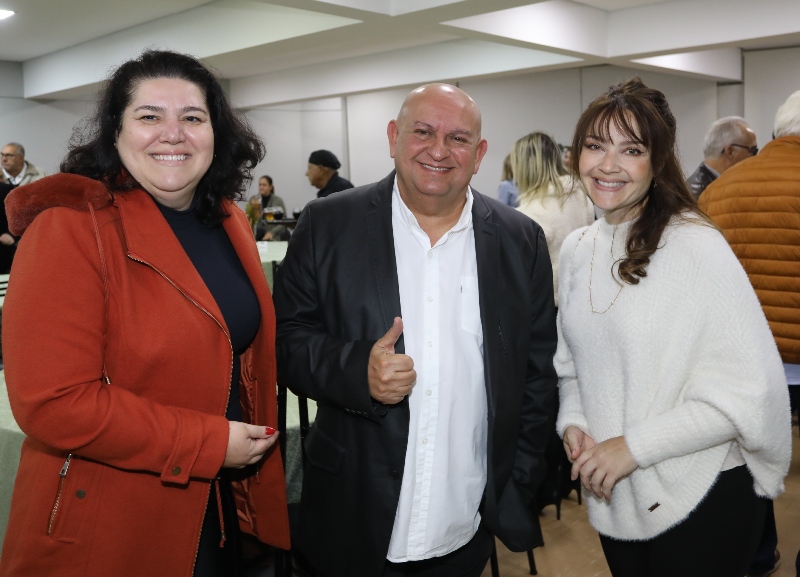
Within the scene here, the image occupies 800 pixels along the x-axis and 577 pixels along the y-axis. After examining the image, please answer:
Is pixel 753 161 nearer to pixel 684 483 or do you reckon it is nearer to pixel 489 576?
pixel 684 483

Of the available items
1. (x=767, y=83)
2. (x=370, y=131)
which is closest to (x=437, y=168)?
(x=767, y=83)

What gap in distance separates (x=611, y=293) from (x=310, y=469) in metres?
0.80

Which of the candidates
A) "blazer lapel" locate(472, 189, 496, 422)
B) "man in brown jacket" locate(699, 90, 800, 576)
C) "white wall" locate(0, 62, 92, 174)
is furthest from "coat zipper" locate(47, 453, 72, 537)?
"white wall" locate(0, 62, 92, 174)

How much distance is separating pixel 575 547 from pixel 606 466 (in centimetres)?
183

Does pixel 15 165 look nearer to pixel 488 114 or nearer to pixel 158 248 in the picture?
pixel 488 114

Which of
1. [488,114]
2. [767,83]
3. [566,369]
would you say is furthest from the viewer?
[488,114]

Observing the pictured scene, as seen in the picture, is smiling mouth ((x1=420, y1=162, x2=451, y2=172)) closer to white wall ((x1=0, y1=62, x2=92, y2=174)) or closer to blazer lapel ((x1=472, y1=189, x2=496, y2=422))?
blazer lapel ((x1=472, y1=189, x2=496, y2=422))

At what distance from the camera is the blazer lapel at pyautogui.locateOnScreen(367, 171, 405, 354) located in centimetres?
161

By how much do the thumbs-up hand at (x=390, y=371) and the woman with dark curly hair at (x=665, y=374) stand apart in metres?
0.44

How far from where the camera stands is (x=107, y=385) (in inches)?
50.6

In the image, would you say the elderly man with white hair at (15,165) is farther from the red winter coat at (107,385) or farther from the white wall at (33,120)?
the red winter coat at (107,385)

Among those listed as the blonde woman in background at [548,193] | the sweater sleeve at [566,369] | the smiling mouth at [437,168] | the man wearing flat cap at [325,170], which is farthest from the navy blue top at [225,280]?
the man wearing flat cap at [325,170]

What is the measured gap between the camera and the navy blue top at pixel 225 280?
150 centimetres

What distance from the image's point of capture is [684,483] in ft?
4.96
